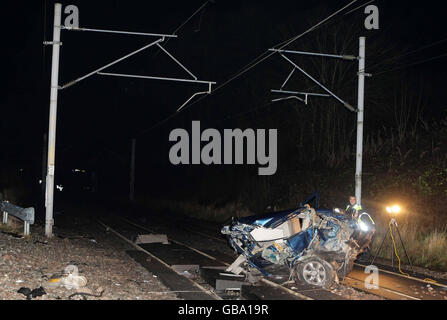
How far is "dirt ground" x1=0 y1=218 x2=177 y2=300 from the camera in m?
8.46

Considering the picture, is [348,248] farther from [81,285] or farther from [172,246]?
[172,246]

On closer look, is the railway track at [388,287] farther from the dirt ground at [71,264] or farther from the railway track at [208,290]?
the dirt ground at [71,264]

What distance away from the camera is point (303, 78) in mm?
28969

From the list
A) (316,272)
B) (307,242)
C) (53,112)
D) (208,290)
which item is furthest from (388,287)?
(53,112)

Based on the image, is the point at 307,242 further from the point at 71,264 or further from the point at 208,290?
the point at 71,264

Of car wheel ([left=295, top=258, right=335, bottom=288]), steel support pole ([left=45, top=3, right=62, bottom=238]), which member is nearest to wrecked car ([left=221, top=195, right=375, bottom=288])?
car wheel ([left=295, top=258, right=335, bottom=288])

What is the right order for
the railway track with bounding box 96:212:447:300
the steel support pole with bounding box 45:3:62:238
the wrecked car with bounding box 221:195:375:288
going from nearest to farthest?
1. the railway track with bounding box 96:212:447:300
2. the wrecked car with bounding box 221:195:375:288
3. the steel support pole with bounding box 45:3:62:238

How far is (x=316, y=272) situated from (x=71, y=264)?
5.57 meters

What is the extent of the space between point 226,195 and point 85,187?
43.0 m

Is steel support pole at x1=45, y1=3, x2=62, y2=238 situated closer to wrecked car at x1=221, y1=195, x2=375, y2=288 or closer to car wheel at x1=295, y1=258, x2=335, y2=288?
wrecked car at x1=221, y1=195, x2=375, y2=288

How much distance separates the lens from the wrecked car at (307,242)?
10148 mm

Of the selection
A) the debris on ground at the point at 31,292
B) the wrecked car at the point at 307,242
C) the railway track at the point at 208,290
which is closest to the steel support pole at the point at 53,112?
the railway track at the point at 208,290

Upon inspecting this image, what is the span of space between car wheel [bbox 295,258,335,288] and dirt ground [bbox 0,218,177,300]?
2820 mm

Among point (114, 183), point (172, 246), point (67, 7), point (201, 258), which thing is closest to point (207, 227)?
point (172, 246)
